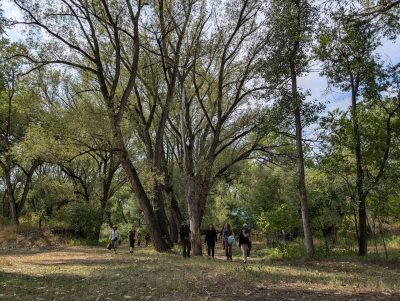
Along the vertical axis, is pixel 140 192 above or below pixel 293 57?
below

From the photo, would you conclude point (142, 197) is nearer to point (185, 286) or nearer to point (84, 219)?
point (84, 219)

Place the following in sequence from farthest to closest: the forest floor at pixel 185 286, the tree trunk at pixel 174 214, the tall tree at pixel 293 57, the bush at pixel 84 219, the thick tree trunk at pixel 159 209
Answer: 1. the bush at pixel 84 219
2. the tree trunk at pixel 174 214
3. the thick tree trunk at pixel 159 209
4. the tall tree at pixel 293 57
5. the forest floor at pixel 185 286

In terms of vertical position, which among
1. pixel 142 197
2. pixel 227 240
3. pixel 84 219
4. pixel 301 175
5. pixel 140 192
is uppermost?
pixel 301 175

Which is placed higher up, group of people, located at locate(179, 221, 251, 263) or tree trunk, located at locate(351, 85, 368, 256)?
tree trunk, located at locate(351, 85, 368, 256)

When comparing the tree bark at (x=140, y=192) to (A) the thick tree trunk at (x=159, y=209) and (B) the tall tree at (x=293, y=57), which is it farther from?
(B) the tall tree at (x=293, y=57)

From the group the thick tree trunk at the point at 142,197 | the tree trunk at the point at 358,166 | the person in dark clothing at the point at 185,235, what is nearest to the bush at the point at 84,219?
the thick tree trunk at the point at 142,197

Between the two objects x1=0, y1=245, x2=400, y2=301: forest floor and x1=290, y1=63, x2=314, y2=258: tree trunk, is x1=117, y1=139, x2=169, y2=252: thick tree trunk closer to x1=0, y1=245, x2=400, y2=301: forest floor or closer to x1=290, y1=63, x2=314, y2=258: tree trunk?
x1=290, y1=63, x2=314, y2=258: tree trunk

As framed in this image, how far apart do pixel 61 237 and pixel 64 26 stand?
16.7m

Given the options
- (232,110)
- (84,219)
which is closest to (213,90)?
(232,110)

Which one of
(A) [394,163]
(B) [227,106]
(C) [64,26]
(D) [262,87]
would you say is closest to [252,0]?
(D) [262,87]

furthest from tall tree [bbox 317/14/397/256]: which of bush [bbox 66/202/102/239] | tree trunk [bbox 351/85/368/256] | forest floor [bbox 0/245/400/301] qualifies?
bush [bbox 66/202/102/239]

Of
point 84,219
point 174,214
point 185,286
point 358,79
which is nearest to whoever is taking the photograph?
point 185,286

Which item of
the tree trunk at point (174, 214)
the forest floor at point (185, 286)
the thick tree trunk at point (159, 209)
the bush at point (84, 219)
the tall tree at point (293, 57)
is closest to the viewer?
the forest floor at point (185, 286)

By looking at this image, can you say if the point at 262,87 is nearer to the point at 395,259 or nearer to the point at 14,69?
the point at 395,259
